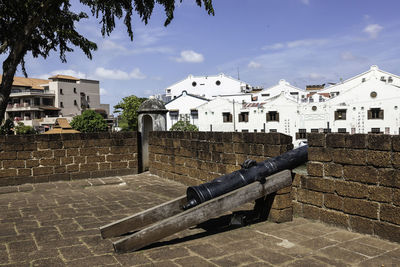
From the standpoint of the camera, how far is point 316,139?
4645 millimetres

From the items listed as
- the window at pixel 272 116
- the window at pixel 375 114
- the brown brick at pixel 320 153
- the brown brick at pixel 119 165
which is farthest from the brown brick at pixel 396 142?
the window at pixel 272 116

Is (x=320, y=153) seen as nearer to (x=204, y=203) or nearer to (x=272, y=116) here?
(x=204, y=203)

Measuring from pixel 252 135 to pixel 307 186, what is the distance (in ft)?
4.21

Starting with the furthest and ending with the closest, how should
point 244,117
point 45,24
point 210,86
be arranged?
point 210,86 < point 244,117 < point 45,24

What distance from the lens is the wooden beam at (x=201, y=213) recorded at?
3525 mm

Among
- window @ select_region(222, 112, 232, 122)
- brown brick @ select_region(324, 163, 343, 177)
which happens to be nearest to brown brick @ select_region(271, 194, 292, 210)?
brown brick @ select_region(324, 163, 343, 177)

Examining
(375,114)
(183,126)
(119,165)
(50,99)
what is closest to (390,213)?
(119,165)

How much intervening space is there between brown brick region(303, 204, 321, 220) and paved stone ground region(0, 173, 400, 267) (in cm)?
9

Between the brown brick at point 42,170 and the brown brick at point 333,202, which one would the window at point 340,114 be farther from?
the brown brick at point 333,202

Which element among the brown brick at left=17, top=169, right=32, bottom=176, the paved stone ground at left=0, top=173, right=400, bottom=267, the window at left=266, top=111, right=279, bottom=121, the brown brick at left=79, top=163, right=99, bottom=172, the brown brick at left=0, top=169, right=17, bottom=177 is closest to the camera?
the paved stone ground at left=0, top=173, right=400, bottom=267

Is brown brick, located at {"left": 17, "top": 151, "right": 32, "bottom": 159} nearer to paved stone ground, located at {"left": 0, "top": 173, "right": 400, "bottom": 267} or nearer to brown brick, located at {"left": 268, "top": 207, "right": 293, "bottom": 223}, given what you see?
paved stone ground, located at {"left": 0, "top": 173, "right": 400, "bottom": 267}

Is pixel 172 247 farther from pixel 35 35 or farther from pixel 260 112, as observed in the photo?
pixel 260 112

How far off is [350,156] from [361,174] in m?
0.24

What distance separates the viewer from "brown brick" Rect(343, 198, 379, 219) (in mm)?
3930
